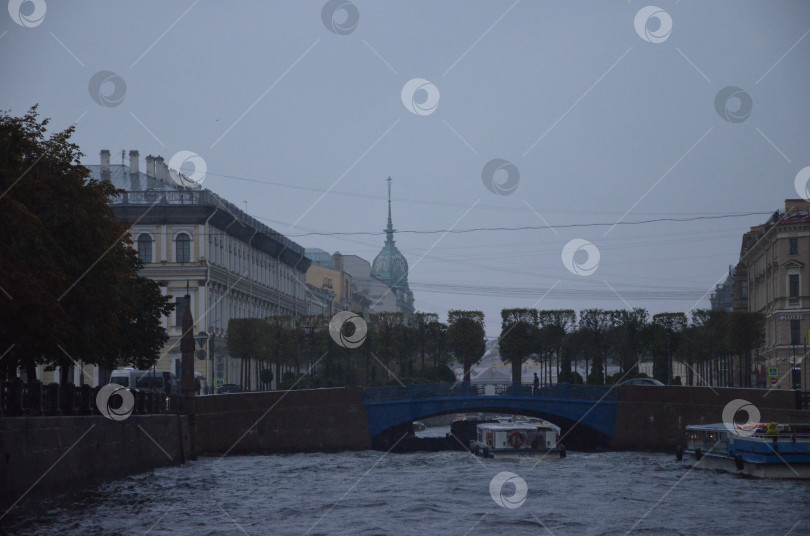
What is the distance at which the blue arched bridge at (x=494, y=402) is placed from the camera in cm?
7119

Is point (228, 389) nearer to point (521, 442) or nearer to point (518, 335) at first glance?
point (518, 335)

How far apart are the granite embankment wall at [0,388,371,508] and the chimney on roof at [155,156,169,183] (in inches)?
1151

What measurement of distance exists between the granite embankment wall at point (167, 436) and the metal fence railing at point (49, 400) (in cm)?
56

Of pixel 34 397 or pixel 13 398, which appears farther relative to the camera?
pixel 34 397

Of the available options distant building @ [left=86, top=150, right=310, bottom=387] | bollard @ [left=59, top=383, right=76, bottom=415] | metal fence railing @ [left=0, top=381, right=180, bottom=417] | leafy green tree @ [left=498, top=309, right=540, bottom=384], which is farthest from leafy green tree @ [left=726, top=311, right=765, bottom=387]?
bollard @ [left=59, top=383, right=76, bottom=415]

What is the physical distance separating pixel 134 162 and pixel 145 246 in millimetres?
6823

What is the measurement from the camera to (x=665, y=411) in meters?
69.1

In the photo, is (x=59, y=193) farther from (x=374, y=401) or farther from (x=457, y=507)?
(x=374, y=401)

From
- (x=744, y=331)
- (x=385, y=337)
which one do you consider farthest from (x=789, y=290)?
(x=385, y=337)

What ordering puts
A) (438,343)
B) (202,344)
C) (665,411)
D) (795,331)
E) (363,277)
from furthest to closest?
1. (363,277)
2. (438,343)
3. (795,331)
4. (202,344)
5. (665,411)

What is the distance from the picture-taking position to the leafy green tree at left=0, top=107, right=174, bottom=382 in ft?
113

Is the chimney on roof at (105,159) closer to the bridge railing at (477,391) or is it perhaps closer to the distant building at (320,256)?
the bridge railing at (477,391)

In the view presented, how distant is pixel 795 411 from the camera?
60438 mm

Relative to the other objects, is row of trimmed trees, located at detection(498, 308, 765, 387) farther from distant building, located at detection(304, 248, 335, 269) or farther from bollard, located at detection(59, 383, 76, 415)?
distant building, located at detection(304, 248, 335, 269)
